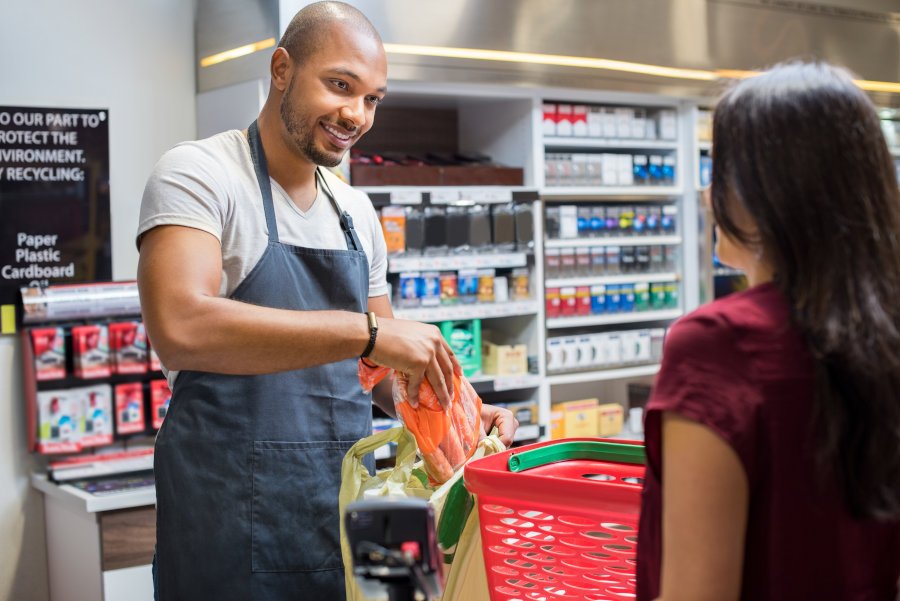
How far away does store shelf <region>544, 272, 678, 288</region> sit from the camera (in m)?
4.97

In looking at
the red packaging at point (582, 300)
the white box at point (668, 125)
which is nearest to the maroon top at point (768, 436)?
the red packaging at point (582, 300)

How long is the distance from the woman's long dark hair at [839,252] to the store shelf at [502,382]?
11.5 feet

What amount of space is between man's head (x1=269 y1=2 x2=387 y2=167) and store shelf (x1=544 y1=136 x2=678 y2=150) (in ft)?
9.27

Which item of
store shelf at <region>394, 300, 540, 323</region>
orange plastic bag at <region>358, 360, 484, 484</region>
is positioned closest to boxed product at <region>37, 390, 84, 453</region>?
store shelf at <region>394, 300, 540, 323</region>

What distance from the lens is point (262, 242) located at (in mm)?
1981

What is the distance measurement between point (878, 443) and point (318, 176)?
1.46 metres

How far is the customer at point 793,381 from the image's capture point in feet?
3.23

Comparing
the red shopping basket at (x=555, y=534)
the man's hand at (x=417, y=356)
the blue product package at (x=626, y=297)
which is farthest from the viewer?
the blue product package at (x=626, y=297)

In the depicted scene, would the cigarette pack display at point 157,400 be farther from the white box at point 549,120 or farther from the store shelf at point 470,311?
the white box at point 549,120

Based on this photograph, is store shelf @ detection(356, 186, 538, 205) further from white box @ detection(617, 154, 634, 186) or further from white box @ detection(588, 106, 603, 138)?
white box @ detection(617, 154, 634, 186)

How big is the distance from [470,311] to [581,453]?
→ 9.74 ft

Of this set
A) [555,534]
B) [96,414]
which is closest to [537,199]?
[96,414]

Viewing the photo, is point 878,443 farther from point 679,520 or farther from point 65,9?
point 65,9

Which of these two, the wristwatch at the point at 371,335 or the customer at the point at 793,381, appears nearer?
the customer at the point at 793,381
